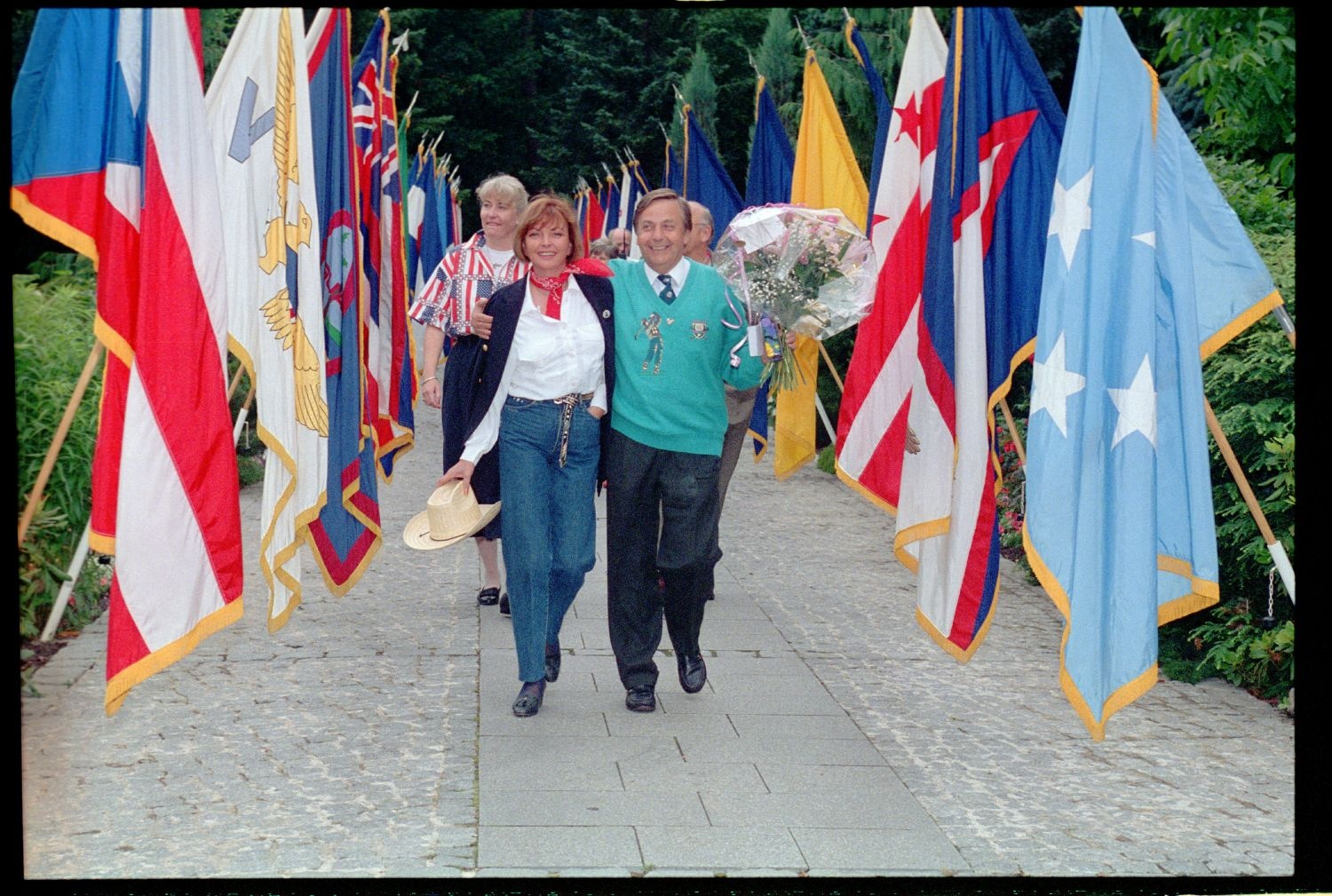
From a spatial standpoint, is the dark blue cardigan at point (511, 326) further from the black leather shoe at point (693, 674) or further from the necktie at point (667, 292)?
the black leather shoe at point (693, 674)

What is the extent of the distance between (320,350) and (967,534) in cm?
263

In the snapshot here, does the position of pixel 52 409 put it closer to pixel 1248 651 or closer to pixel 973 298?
pixel 973 298

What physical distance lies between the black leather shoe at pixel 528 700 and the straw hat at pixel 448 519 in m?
0.64

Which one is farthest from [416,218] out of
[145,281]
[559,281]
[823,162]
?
[145,281]

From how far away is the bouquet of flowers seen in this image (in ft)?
18.9

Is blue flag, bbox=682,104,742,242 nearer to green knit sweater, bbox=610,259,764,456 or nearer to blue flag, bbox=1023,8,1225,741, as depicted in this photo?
green knit sweater, bbox=610,259,764,456

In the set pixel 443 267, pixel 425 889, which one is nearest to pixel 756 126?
pixel 443 267

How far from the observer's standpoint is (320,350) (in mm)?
5969

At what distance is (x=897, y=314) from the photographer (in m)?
6.11

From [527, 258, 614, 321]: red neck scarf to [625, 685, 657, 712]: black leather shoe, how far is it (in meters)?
1.52

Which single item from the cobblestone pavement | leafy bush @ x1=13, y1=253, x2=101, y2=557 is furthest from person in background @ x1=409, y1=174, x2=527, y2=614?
leafy bush @ x1=13, y1=253, x2=101, y2=557

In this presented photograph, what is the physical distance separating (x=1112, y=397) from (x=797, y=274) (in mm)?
1418

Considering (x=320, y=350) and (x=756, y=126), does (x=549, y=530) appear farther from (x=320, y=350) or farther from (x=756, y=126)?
(x=756, y=126)

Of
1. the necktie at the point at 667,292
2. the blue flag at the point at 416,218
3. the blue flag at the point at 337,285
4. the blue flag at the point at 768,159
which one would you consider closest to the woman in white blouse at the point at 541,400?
the necktie at the point at 667,292
